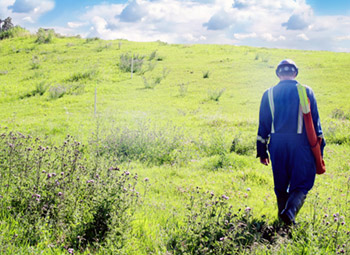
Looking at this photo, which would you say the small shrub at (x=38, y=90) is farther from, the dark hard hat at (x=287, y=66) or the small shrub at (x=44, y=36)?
the small shrub at (x=44, y=36)

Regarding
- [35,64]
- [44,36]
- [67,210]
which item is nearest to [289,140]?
[67,210]

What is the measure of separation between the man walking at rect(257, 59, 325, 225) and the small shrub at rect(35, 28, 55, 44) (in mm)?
40269

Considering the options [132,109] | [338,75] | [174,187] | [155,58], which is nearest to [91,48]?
[155,58]

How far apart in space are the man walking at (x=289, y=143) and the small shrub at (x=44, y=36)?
132 ft

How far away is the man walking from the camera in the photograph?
14.8ft

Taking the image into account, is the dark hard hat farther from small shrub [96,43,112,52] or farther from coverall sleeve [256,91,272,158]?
small shrub [96,43,112,52]

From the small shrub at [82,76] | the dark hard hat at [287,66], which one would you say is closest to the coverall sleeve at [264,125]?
the dark hard hat at [287,66]

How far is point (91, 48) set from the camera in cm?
3612

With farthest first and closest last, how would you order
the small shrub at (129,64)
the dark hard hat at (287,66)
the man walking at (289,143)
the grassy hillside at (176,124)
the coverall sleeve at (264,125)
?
the small shrub at (129,64) → the coverall sleeve at (264,125) → the dark hard hat at (287,66) → the man walking at (289,143) → the grassy hillside at (176,124)

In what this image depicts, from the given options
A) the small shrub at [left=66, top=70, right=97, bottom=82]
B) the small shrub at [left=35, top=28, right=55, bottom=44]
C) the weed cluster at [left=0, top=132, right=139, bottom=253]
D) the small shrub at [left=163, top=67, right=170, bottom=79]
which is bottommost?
the weed cluster at [left=0, top=132, right=139, bottom=253]

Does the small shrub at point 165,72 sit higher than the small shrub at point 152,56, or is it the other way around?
the small shrub at point 152,56

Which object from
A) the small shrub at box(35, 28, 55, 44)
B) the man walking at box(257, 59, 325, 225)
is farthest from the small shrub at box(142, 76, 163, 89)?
the small shrub at box(35, 28, 55, 44)

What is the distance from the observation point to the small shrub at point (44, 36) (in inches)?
1566

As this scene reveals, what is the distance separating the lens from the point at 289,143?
457 cm
